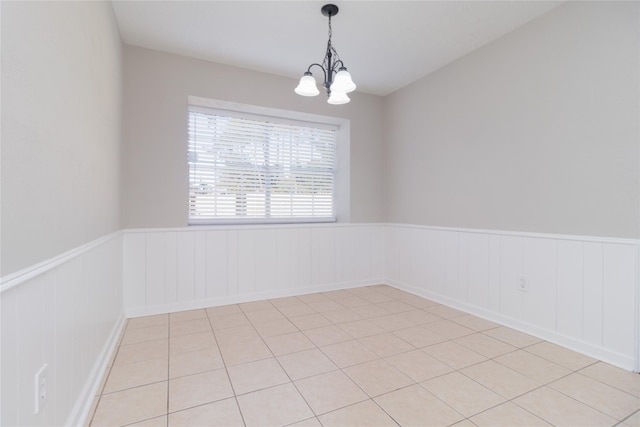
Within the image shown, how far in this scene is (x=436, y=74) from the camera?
337 cm

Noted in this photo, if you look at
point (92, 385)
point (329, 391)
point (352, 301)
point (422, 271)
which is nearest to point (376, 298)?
point (352, 301)

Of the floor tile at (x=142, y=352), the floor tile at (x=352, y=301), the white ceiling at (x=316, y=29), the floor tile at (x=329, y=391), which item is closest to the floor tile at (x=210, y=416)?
the floor tile at (x=329, y=391)

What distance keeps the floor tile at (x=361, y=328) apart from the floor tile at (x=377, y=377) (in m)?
0.46

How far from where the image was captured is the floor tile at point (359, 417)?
1.44 meters

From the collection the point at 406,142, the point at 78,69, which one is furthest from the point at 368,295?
the point at 78,69

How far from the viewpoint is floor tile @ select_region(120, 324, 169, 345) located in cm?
235

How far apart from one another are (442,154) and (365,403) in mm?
2602

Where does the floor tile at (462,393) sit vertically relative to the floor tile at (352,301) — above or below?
below

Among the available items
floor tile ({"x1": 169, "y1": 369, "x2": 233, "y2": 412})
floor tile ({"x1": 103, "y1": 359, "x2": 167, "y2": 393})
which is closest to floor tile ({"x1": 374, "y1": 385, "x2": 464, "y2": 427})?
floor tile ({"x1": 169, "y1": 369, "x2": 233, "y2": 412})

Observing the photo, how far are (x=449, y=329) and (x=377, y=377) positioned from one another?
1060mm

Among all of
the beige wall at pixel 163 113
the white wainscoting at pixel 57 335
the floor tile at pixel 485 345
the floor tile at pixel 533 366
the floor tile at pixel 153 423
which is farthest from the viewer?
the beige wall at pixel 163 113

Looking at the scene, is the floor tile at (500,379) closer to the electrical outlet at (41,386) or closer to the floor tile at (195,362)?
the floor tile at (195,362)

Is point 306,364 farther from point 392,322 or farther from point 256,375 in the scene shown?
point 392,322

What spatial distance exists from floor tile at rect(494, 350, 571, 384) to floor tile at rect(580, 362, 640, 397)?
5.7 inches
